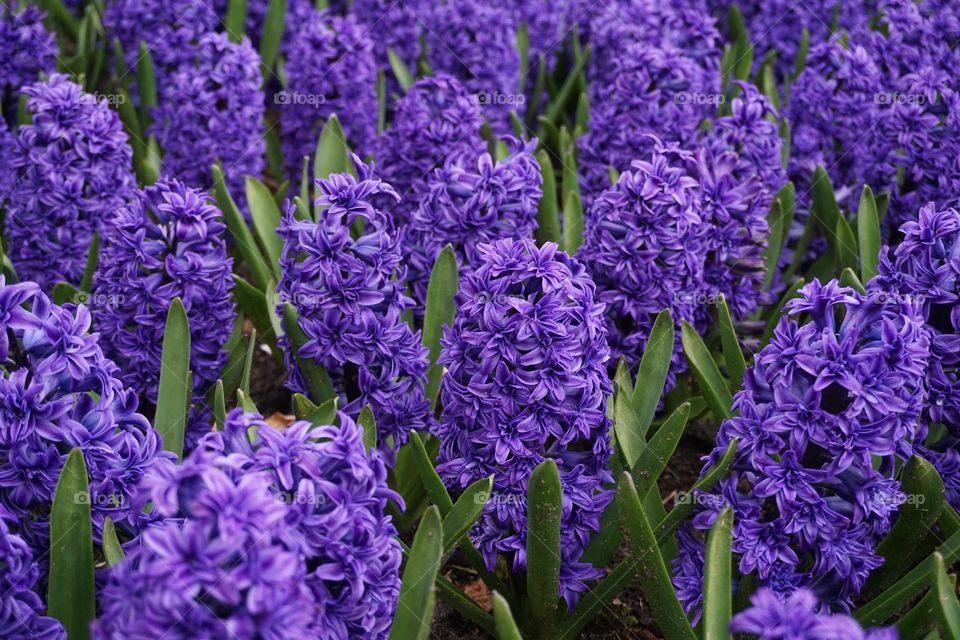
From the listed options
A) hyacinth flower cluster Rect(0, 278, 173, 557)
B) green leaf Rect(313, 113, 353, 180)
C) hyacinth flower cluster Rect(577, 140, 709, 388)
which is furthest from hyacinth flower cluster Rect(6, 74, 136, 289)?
hyacinth flower cluster Rect(577, 140, 709, 388)

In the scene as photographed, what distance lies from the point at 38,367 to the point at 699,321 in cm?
234

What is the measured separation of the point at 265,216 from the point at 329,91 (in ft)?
3.38

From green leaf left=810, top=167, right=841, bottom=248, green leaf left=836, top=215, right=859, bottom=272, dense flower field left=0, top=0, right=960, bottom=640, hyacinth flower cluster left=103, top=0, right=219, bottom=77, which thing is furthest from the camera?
hyacinth flower cluster left=103, top=0, right=219, bottom=77

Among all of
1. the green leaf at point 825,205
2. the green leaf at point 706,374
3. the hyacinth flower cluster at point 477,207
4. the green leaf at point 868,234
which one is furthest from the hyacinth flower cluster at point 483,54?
the green leaf at point 706,374

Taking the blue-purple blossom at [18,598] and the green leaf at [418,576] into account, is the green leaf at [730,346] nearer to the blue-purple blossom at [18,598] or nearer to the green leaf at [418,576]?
the green leaf at [418,576]

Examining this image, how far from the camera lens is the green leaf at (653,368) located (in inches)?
124

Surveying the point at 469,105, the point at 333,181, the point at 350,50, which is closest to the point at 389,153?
the point at 469,105

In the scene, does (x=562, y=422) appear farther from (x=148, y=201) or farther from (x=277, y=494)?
(x=148, y=201)

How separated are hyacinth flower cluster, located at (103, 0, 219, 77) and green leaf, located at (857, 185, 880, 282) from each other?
335 cm

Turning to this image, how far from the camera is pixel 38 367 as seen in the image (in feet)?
7.90

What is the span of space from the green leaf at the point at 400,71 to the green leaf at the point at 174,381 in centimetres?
297

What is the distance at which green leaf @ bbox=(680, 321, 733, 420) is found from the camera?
3236 mm

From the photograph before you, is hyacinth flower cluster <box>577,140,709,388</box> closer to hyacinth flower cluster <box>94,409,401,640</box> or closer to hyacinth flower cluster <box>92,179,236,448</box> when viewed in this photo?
hyacinth flower cluster <box>92,179,236,448</box>

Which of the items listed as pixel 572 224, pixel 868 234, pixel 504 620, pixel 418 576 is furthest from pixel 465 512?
pixel 868 234
